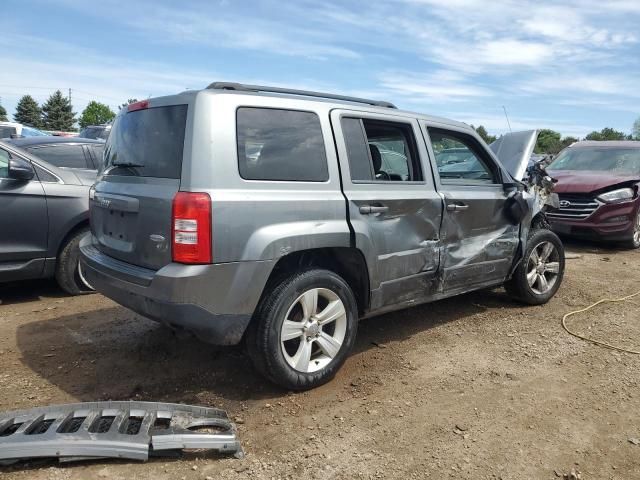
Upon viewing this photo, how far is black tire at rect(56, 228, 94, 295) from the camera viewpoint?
5188 millimetres

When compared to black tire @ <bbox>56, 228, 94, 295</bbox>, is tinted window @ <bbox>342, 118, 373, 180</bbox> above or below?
above

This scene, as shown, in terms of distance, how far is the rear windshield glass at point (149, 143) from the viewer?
3.02 metres

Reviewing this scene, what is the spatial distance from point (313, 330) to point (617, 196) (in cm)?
709

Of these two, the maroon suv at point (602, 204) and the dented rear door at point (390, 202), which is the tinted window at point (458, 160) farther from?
the maroon suv at point (602, 204)

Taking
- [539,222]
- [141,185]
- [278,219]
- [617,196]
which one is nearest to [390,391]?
[278,219]

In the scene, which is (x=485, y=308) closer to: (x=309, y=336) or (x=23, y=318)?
(x=309, y=336)

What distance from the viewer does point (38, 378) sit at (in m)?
3.52

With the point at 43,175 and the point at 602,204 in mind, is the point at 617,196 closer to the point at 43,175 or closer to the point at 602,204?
the point at 602,204

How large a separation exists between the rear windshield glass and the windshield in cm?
839

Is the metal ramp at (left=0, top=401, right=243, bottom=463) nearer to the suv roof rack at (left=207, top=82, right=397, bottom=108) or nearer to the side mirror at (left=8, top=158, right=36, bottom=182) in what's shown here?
the suv roof rack at (left=207, top=82, right=397, bottom=108)

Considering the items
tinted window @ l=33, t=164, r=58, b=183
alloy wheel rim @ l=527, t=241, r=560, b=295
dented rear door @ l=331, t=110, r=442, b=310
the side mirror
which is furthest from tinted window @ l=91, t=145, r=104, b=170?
alloy wheel rim @ l=527, t=241, r=560, b=295

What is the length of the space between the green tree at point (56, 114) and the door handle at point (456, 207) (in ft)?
264

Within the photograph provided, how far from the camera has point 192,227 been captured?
2.82m

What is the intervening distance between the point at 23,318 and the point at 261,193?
3.08 metres
